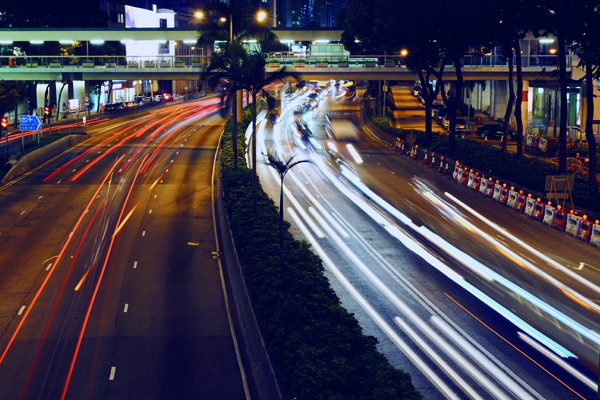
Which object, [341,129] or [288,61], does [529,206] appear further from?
[341,129]

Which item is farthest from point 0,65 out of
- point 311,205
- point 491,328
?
point 491,328

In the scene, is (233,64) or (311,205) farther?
(311,205)

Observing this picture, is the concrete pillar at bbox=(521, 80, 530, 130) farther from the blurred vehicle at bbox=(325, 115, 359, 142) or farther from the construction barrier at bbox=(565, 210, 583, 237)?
the construction barrier at bbox=(565, 210, 583, 237)

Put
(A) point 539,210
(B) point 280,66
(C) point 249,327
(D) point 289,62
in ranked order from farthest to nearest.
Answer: (D) point 289,62, (B) point 280,66, (A) point 539,210, (C) point 249,327

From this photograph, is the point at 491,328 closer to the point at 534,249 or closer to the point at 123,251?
the point at 534,249

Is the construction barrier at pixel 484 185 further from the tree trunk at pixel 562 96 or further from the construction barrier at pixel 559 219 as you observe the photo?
the construction barrier at pixel 559 219

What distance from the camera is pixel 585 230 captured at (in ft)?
95.0

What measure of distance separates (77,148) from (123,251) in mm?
33337

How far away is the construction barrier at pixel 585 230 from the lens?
2869 cm

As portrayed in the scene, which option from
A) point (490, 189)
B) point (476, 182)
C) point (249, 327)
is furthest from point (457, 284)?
point (476, 182)

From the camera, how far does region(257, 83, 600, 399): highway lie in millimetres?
16969

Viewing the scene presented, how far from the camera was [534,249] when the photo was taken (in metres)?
27.5

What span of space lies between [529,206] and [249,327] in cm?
1959

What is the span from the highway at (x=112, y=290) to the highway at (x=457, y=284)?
486cm
